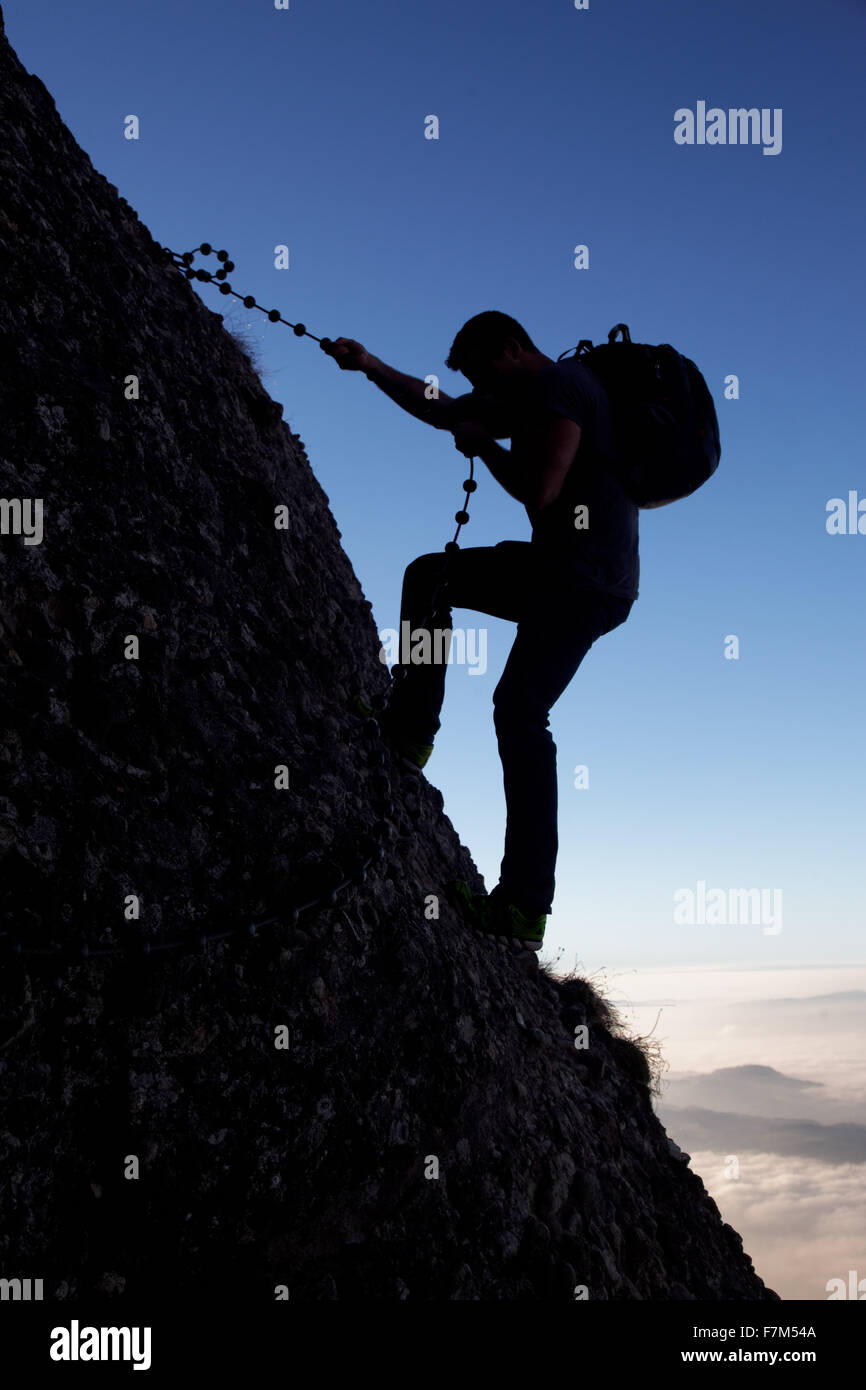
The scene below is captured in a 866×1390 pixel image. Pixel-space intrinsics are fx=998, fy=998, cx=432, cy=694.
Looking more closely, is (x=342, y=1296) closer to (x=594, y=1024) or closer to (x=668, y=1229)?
(x=668, y=1229)

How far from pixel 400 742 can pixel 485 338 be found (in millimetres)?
2604

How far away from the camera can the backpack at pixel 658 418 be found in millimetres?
5727

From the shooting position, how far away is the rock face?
388cm

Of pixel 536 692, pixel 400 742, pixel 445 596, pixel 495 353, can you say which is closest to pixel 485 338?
pixel 495 353

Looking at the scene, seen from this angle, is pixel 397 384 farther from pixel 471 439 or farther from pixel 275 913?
pixel 275 913

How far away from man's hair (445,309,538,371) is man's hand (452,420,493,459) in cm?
41

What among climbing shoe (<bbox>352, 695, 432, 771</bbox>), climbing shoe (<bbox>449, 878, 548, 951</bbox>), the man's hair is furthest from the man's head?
climbing shoe (<bbox>449, 878, 548, 951</bbox>)

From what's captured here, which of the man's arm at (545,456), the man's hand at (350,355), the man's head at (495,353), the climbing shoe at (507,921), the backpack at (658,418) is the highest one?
the man's hand at (350,355)

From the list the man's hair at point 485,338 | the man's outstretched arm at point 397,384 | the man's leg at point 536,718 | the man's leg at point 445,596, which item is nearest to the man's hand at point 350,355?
the man's outstretched arm at point 397,384

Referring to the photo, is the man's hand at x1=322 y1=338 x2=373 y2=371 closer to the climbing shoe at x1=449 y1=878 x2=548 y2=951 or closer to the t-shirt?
the t-shirt

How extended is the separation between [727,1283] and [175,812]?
606 centimetres

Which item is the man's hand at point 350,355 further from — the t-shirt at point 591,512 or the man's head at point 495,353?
the t-shirt at point 591,512

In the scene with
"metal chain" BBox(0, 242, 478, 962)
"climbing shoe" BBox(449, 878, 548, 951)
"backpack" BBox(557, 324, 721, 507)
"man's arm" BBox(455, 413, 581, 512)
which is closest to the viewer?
"metal chain" BBox(0, 242, 478, 962)
